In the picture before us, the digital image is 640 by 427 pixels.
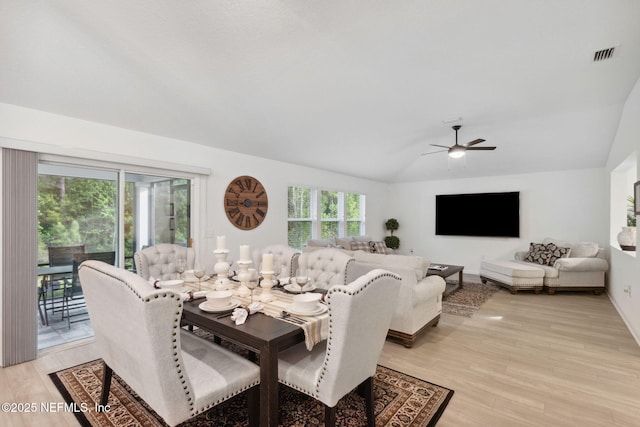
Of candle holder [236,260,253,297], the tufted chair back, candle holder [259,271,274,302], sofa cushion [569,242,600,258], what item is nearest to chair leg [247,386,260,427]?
candle holder [259,271,274,302]

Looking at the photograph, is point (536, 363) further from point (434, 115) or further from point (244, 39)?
point (244, 39)

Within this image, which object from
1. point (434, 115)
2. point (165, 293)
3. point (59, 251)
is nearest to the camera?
point (165, 293)

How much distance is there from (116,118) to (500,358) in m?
4.53

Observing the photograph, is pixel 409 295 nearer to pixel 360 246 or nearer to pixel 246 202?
pixel 246 202

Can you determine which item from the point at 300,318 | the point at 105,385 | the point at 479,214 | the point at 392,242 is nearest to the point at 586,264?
the point at 479,214

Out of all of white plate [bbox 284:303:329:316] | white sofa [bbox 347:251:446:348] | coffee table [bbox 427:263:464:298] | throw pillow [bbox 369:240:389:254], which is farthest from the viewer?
throw pillow [bbox 369:240:389:254]

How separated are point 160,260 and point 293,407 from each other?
204cm

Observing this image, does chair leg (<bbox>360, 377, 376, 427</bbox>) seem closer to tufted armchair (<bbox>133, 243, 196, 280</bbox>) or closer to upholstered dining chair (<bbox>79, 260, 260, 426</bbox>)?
upholstered dining chair (<bbox>79, 260, 260, 426</bbox>)

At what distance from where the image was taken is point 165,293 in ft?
4.35

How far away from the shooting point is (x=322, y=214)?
6.51 metres

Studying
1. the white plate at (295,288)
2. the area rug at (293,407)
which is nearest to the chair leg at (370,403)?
the area rug at (293,407)

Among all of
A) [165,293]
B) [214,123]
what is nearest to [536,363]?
[165,293]

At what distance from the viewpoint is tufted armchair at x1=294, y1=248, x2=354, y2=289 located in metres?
2.80

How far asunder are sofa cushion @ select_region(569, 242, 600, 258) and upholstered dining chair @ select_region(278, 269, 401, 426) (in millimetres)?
5501
